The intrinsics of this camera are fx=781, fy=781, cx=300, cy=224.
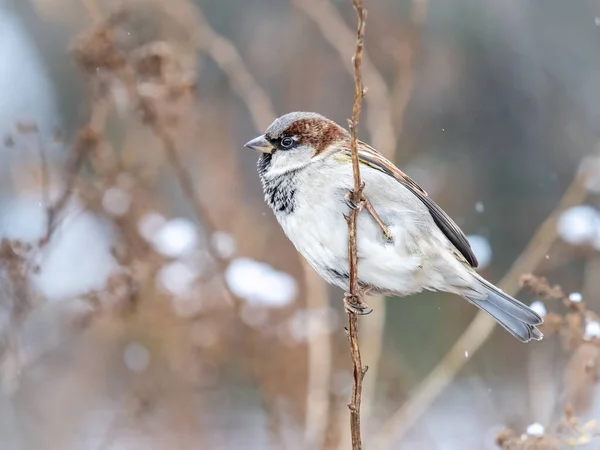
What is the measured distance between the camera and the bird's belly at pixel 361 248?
2.05 m

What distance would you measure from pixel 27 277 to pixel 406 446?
3.32 m


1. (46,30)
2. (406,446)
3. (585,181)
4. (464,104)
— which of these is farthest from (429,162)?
(46,30)

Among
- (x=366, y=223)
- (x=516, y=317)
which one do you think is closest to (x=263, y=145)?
(x=366, y=223)

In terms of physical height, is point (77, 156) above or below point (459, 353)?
above

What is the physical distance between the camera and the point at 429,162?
6.55m

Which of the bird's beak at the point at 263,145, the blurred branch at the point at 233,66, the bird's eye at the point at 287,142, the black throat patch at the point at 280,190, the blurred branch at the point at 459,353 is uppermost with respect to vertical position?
the blurred branch at the point at 233,66

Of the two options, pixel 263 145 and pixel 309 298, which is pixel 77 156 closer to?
pixel 263 145

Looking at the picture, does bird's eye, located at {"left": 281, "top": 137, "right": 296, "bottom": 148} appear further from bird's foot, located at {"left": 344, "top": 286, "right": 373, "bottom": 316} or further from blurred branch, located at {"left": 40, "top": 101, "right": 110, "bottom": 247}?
blurred branch, located at {"left": 40, "top": 101, "right": 110, "bottom": 247}

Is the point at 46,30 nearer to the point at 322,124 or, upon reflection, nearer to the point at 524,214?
the point at 524,214

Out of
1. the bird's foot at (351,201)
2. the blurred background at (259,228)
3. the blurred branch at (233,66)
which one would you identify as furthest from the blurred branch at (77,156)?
the bird's foot at (351,201)

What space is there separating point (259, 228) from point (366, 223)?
2480 millimetres

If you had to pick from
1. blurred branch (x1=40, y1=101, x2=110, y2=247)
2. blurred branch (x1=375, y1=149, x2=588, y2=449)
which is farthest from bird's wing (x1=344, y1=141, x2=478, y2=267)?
blurred branch (x1=40, y1=101, x2=110, y2=247)

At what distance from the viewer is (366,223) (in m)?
2.09

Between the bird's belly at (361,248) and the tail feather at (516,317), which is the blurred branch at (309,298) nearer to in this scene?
the bird's belly at (361,248)
